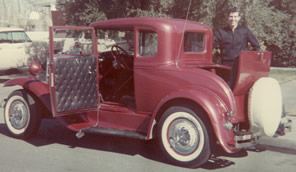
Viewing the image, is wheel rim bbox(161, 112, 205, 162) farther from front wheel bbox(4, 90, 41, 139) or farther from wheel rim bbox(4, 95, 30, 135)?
wheel rim bbox(4, 95, 30, 135)

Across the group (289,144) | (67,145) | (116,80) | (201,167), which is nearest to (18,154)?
(67,145)

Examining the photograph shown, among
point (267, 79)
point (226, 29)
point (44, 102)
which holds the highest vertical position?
point (226, 29)

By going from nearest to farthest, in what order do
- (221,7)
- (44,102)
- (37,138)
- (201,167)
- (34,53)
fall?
(201,167)
(44,102)
(37,138)
(221,7)
(34,53)

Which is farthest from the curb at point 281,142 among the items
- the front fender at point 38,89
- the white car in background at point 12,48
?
the white car in background at point 12,48

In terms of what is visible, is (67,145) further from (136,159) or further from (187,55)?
(187,55)

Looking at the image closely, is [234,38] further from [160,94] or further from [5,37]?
[5,37]

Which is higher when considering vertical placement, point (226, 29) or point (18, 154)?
point (226, 29)

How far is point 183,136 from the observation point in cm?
504

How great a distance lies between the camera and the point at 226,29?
6.62 metres

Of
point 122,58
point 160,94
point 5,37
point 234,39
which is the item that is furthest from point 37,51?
point 160,94

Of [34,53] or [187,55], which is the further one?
[34,53]

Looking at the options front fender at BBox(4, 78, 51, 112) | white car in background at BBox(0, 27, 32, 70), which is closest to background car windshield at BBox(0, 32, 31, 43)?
white car in background at BBox(0, 27, 32, 70)

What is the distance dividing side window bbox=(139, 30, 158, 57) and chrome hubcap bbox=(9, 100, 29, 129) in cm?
211

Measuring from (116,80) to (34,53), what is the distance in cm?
1047
